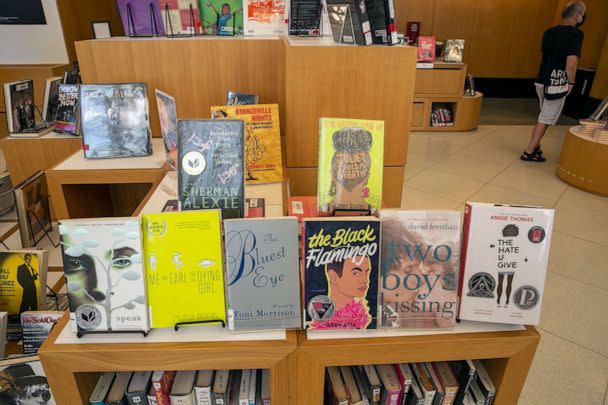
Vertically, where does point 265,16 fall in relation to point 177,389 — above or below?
above

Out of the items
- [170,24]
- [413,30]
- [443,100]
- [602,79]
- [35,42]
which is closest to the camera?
[170,24]

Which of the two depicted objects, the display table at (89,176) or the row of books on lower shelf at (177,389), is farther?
the display table at (89,176)

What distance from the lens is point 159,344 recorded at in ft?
3.88

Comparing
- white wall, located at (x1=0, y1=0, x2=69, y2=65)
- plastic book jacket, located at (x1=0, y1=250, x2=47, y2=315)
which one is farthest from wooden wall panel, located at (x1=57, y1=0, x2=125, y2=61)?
plastic book jacket, located at (x1=0, y1=250, x2=47, y2=315)

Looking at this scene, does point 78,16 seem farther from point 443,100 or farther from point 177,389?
point 177,389

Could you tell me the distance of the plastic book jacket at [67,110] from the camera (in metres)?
2.88

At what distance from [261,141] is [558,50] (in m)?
4.36

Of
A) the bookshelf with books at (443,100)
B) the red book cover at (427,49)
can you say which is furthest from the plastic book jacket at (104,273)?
the red book cover at (427,49)

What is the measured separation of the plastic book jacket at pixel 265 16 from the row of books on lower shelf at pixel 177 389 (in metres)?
2.06

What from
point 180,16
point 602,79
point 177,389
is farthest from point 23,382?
point 602,79

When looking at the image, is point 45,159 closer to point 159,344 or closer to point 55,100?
point 55,100

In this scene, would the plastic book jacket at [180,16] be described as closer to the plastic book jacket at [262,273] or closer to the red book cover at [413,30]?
the plastic book jacket at [262,273]

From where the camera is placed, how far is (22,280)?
1.63 metres

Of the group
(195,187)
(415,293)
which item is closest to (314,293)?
(415,293)
